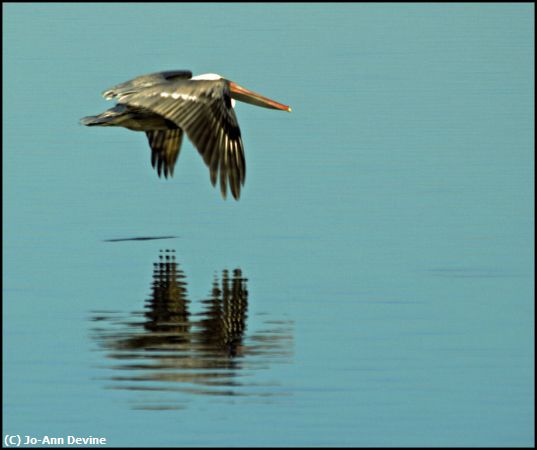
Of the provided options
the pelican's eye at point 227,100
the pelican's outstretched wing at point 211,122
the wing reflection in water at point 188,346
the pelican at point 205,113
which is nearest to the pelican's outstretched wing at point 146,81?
the pelican at point 205,113

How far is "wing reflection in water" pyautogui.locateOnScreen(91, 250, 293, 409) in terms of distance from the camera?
29.4 feet

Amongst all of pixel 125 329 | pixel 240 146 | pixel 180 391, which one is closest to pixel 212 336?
pixel 125 329

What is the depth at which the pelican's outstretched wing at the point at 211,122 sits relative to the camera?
12617 mm

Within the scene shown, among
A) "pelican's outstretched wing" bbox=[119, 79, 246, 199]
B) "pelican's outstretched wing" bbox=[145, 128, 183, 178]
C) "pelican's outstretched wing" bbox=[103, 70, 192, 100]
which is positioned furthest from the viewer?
"pelican's outstretched wing" bbox=[145, 128, 183, 178]

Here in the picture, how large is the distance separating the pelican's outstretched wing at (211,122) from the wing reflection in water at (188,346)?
3.78 ft

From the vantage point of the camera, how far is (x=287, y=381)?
30.1ft

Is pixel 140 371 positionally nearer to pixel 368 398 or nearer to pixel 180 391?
pixel 180 391

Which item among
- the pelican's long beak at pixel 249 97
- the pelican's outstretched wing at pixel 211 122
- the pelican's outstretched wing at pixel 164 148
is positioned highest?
the pelican's long beak at pixel 249 97

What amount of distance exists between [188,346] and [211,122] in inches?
132

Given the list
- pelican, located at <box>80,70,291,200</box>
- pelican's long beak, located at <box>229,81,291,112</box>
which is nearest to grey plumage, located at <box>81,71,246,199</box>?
pelican, located at <box>80,70,291,200</box>

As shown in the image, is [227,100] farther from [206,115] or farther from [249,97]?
[249,97]

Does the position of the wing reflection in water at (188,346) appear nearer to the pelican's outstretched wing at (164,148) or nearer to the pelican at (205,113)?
the pelican at (205,113)

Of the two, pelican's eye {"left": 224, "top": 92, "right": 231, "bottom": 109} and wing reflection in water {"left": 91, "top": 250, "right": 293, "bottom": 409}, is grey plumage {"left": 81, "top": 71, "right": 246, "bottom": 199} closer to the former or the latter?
pelican's eye {"left": 224, "top": 92, "right": 231, "bottom": 109}

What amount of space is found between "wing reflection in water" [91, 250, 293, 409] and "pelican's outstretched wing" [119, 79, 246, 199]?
1.15 meters
